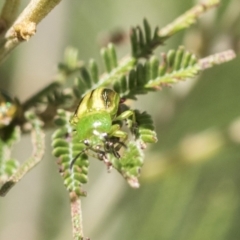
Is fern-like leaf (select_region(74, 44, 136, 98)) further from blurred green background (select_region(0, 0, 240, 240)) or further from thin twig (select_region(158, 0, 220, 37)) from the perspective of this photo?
blurred green background (select_region(0, 0, 240, 240))

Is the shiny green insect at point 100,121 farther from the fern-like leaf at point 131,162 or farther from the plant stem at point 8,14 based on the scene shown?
the plant stem at point 8,14

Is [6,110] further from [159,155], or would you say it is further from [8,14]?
[159,155]

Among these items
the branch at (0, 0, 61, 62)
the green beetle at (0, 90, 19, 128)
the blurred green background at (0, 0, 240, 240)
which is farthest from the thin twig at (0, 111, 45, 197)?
the blurred green background at (0, 0, 240, 240)

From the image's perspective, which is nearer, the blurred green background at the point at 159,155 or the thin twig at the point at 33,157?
the thin twig at the point at 33,157

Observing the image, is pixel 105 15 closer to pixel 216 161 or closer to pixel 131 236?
pixel 216 161

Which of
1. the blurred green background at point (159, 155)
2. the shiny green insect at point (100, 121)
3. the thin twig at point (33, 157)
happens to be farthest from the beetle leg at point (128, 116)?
the blurred green background at point (159, 155)

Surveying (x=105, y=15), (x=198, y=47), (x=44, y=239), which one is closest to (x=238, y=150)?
(x=198, y=47)

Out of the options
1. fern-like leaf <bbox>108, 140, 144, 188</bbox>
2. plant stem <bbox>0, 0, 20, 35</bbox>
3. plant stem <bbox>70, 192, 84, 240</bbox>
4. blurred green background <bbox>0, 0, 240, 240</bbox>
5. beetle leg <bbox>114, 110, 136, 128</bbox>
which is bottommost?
plant stem <bbox>70, 192, 84, 240</bbox>
